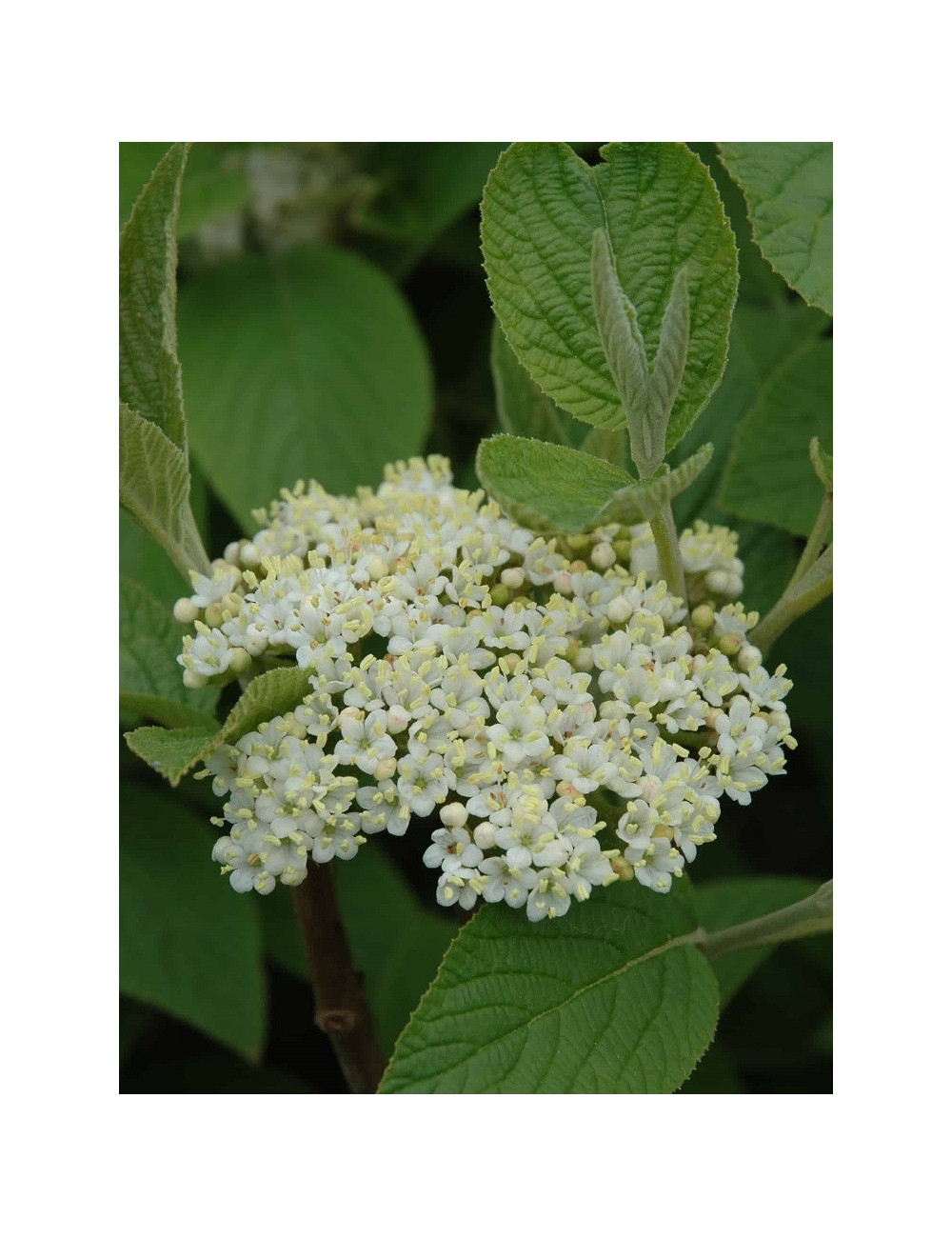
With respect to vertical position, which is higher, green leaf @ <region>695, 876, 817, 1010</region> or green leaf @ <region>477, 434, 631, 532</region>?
green leaf @ <region>477, 434, 631, 532</region>

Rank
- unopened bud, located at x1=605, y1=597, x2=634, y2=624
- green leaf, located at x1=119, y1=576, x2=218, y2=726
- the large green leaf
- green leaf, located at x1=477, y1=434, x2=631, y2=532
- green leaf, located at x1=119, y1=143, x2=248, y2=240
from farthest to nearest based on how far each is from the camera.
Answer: green leaf, located at x1=119, y1=143, x2=248, y2=240 → the large green leaf → green leaf, located at x1=119, y1=576, x2=218, y2=726 → unopened bud, located at x1=605, y1=597, x2=634, y2=624 → green leaf, located at x1=477, y1=434, x2=631, y2=532

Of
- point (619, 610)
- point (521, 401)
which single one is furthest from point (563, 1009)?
point (521, 401)

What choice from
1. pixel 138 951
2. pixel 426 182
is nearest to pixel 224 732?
pixel 138 951

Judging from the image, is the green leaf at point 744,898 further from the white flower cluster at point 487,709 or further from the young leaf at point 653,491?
Answer: the young leaf at point 653,491

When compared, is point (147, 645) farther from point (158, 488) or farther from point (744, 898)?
point (744, 898)

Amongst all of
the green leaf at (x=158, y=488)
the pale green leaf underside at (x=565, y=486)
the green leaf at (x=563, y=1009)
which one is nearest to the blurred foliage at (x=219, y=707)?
the green leaf at (x=158, y=488)

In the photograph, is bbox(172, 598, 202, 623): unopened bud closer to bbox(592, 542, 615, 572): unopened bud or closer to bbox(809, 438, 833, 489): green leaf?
bbox(592, 542, 615, 572): unopened bud

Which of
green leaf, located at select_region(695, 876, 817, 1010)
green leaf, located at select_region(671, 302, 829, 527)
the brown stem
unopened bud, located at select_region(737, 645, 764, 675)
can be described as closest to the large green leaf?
green leaf, located at select_region(695, 876, 817, 1010)
